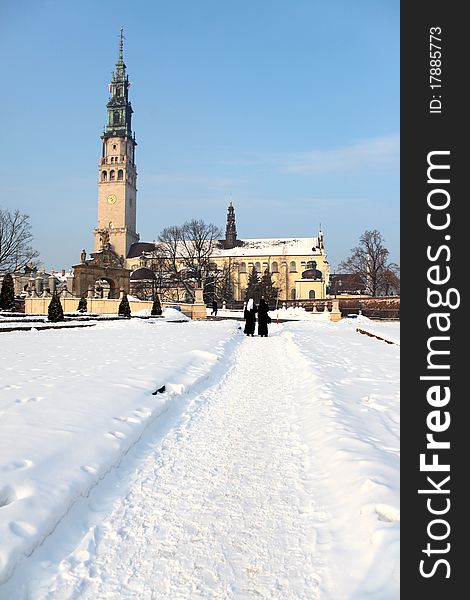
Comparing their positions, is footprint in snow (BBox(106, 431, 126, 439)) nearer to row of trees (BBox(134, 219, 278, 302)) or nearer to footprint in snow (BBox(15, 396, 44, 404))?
footprint in snow (BBox(15, 396, 44, 404))

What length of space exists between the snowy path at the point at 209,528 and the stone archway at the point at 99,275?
133 ft

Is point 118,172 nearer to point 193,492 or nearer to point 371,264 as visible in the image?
point 371,264

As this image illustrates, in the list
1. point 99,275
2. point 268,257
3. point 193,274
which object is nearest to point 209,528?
point 99,275

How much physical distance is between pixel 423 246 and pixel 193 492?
2651mm

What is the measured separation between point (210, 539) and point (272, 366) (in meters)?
8.68

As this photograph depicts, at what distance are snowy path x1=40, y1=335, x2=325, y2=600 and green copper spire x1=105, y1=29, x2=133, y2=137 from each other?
114m

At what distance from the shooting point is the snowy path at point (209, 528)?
2.76m

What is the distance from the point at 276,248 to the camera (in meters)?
113

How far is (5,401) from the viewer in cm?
631

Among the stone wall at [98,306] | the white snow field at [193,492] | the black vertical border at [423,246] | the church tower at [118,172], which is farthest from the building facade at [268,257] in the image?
the black vertical border at [423,246]

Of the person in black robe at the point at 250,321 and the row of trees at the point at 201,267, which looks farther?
the row of trees at the point at 201,267

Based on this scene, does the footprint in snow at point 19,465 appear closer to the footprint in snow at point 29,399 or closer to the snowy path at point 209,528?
the snowy path at point 209,528

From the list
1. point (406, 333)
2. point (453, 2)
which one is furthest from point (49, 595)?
point (453, 2)

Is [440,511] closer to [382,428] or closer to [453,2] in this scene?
[382,428]
